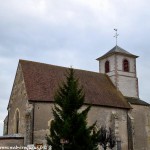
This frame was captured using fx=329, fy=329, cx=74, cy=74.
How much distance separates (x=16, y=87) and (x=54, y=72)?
14.1 feet

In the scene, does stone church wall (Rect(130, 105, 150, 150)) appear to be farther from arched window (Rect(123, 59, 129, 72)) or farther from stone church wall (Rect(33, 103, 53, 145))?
stone church wall (Rect(33, 103, 53, 145))

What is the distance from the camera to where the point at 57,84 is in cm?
3353

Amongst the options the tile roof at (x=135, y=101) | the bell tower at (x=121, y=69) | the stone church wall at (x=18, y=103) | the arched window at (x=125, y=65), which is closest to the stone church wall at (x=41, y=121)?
the stone church wall at (x=18, y=103)

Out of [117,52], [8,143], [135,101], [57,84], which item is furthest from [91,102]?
[117,52]

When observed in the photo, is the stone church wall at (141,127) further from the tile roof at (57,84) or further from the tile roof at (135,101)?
the tile roof at (57,84)

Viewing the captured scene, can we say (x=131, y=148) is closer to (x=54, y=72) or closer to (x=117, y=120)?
(x=117, y=120)

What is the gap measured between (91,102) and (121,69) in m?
9.20

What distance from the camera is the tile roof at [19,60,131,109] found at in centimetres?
3162

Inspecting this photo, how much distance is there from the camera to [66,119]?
68.7 feet

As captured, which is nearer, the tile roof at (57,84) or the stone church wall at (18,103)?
the stone church wall at (18,103)

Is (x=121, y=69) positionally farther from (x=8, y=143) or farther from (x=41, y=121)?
(x=8, y=143)

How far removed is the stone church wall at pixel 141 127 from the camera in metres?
35.7

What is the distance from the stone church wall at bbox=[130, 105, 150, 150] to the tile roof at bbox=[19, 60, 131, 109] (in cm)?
182

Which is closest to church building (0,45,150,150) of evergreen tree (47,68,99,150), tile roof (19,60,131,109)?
tile roof (19,60,131,109)
